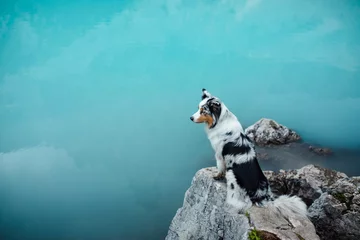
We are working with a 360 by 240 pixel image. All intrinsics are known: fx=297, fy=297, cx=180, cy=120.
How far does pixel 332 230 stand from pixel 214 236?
2034 millimetres

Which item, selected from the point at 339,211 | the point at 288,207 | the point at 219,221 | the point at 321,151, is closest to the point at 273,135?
the point at 321,151

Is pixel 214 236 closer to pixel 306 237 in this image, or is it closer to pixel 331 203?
pixel 306 237

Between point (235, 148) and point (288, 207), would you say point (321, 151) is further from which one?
point (235, 148)

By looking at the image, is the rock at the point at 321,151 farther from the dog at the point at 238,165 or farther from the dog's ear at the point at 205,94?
the dog's ear at the point at 205,94

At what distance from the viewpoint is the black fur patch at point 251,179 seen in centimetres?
494

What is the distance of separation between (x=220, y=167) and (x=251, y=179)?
0.71 metres

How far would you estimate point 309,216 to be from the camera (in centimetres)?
516

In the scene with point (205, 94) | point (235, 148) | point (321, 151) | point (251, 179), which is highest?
point (205, 94)

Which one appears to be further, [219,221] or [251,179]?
[219,221]

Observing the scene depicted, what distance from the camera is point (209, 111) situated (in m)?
5.14

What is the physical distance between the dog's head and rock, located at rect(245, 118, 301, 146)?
8869 millimetres

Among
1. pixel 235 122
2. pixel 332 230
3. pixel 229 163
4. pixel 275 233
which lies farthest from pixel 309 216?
pixel 235 122

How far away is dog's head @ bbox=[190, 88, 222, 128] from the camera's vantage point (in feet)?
16.8

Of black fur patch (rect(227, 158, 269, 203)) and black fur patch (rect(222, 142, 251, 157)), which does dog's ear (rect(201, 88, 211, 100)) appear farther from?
black fur patch (rect(227, 158, 269, 203))
